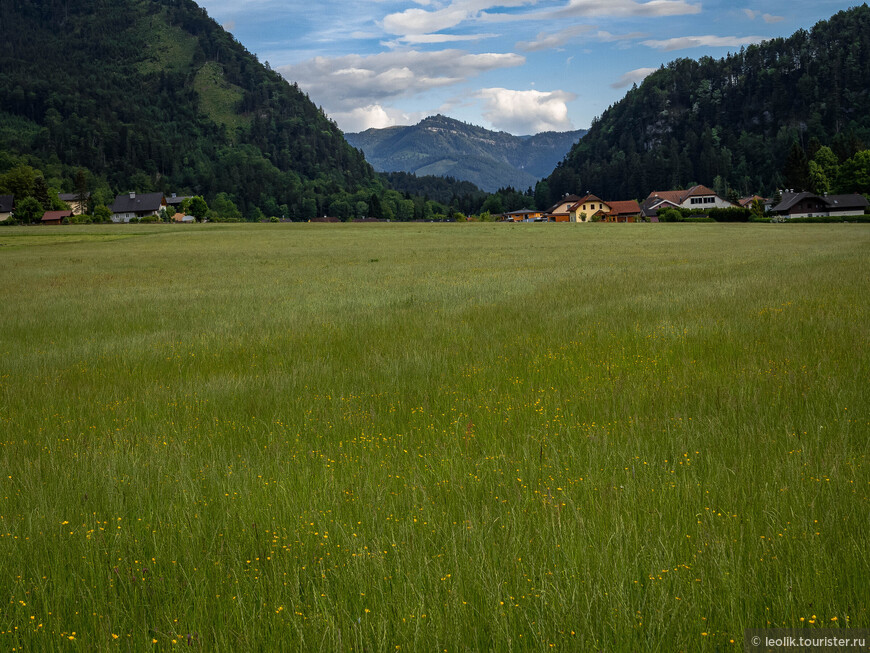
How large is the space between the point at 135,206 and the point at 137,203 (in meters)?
1.41

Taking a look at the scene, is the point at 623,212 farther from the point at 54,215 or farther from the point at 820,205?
the point at 54,215

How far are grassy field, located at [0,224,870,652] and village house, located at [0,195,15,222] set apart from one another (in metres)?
161

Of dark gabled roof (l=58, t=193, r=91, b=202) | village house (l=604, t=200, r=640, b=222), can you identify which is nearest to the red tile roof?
village house (l=604, t=200, r=640, b=222)

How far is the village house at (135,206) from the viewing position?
7131 inches

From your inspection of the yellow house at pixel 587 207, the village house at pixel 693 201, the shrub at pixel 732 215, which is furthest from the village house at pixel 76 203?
the village house at pixel 693 201

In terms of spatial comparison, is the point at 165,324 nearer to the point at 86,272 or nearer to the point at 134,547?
the point at 134,547

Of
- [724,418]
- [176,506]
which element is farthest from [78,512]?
[724,418]

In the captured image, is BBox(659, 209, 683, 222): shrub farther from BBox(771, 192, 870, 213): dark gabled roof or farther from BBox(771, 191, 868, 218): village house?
BBox(771, 192, 870, 213): dark gabled roof

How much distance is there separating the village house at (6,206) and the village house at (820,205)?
175370mm

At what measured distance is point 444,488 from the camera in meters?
5.25

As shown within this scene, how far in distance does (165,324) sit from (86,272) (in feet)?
66.1

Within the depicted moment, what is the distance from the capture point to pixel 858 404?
6801mm

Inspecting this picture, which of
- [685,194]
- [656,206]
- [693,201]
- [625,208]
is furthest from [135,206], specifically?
[693,201]

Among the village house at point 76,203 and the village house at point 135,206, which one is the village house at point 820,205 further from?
the village house at point 76,203
